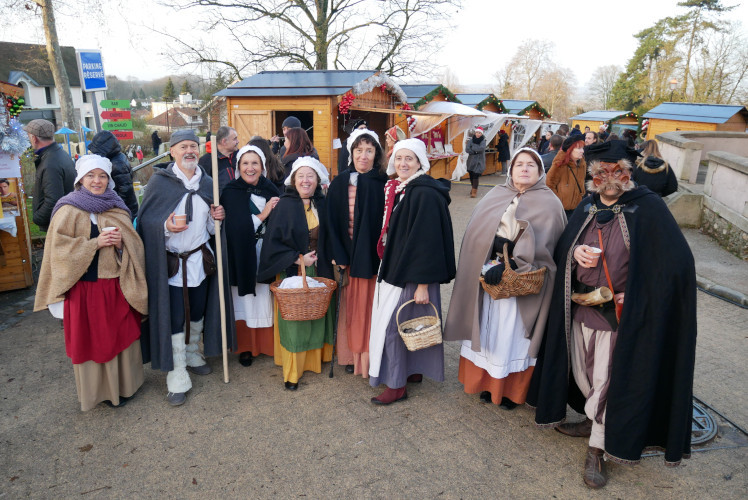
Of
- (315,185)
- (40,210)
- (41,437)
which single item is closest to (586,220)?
(315,185)

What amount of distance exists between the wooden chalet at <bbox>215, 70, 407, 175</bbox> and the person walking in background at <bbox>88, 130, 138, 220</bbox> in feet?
21.9

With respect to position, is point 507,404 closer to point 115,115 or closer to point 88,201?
point 88,201

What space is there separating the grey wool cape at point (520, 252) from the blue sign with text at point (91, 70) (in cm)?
642

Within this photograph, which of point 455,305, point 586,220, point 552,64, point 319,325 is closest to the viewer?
point 586,220

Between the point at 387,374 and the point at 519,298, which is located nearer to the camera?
the point at 519,298

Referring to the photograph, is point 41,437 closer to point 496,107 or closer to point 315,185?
point 315,185

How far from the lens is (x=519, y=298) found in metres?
3.40

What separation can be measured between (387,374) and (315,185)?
165 centimetres

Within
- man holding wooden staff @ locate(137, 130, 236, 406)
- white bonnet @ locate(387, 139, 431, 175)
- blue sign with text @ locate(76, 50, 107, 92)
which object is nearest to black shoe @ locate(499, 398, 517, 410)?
white bonnet @ locate(387, 139, 431, 175)

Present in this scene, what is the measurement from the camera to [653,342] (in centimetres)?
267

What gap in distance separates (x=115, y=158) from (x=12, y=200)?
196cm

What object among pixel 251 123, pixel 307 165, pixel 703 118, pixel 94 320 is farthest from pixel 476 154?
pixel 703 118

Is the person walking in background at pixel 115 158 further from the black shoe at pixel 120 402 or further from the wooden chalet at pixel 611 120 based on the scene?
the wooden chalet at pixel 611 120

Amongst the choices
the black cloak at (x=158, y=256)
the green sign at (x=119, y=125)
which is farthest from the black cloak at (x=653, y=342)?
the green sign at (x=119, y=125)
